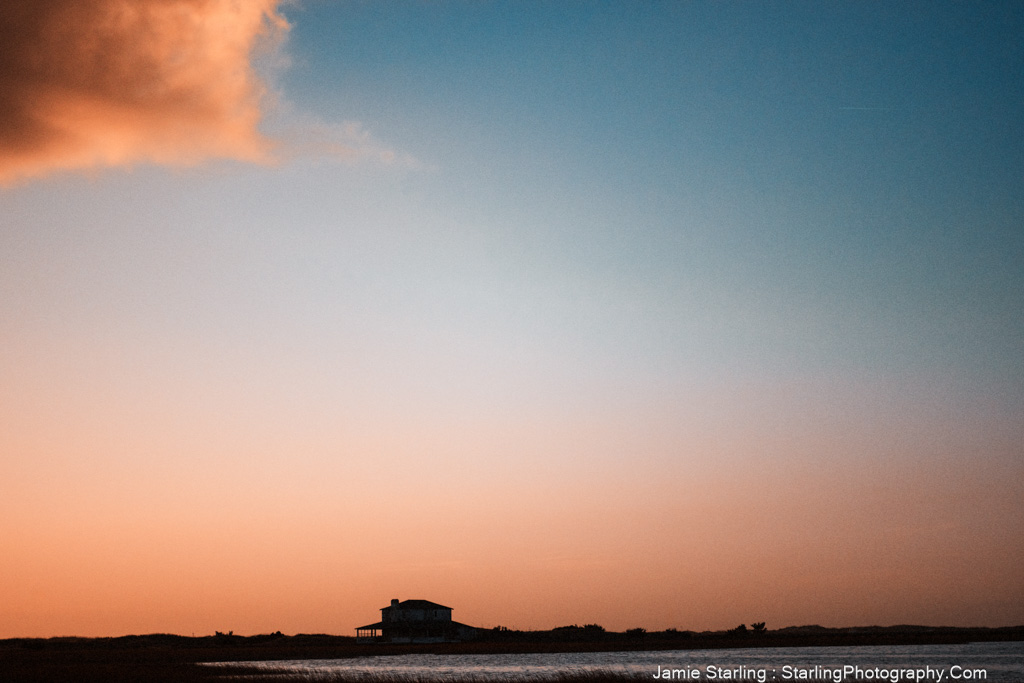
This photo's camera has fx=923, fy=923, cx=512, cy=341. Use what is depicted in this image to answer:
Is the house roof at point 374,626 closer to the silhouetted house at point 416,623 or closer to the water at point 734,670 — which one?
the silhouetted house at point 416,623

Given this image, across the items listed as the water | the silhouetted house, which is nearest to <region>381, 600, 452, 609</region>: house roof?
the silhouetted house

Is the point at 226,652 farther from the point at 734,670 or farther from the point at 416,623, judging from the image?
the point at 734,670

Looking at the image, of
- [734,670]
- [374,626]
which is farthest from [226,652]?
[734,670]

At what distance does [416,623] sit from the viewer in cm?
11388

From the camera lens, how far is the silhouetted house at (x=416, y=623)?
114062mm

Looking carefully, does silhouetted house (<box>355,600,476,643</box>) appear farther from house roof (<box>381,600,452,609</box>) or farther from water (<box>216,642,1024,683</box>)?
water (<box>216,642,1024,683</box>)

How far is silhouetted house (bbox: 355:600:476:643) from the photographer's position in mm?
114062

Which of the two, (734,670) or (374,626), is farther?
(374,626)

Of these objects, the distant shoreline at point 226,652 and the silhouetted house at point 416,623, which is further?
the silhouetted house at point 416,623

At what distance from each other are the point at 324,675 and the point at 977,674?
44068 millimetres

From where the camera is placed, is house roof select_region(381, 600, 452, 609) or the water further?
house roof select_region(381, 600, 452, 609)

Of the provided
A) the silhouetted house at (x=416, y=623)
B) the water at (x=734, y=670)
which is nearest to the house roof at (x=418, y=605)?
the silhouetted house at (x=416, y=623)

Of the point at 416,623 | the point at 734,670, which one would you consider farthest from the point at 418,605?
the point at 734,670

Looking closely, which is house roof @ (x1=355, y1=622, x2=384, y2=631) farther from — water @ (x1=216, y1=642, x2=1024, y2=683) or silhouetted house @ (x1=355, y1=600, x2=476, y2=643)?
water @ (x1=216, y1=642, x2=1024, y2=683)
